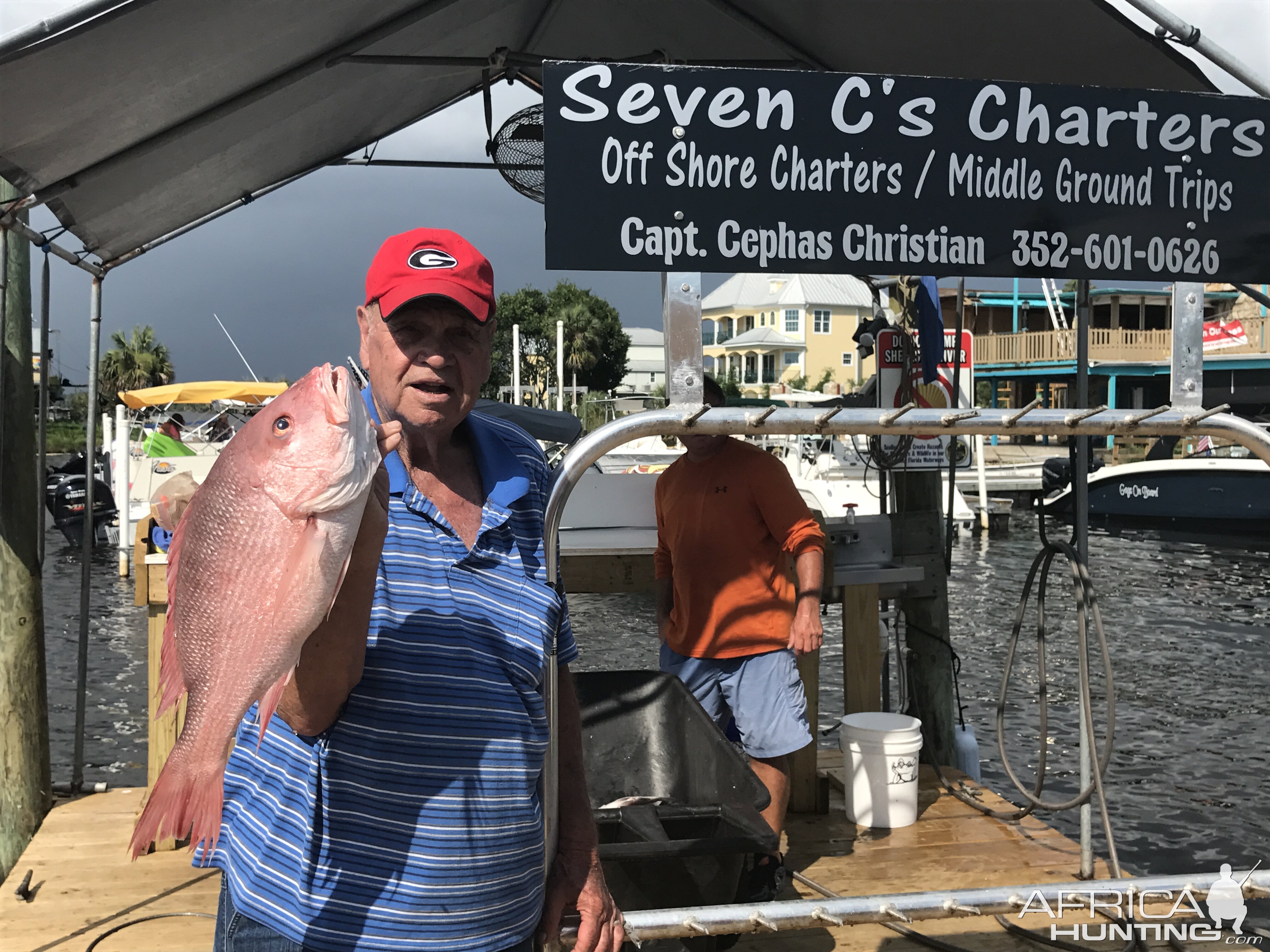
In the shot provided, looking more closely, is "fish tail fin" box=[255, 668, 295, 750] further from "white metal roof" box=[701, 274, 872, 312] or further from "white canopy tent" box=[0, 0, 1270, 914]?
"white metal roof" box=[701, 274, 872, 312]

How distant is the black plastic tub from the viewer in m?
3.12

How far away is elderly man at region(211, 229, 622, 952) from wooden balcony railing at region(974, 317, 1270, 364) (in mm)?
40032

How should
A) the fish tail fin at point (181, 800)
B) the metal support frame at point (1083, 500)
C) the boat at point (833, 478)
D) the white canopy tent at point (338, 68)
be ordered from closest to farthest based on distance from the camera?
the fish tail fin at point (181, 800)
the white canopy tent at point (338, 68)
the metal support frame at point (1083, 500)
the boat at point (833, 478)

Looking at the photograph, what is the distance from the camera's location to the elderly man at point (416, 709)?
1691 millimetres

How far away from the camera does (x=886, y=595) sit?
5715mm

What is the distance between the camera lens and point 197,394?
76.3 feet

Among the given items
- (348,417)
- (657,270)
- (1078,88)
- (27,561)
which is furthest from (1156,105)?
(27,561)

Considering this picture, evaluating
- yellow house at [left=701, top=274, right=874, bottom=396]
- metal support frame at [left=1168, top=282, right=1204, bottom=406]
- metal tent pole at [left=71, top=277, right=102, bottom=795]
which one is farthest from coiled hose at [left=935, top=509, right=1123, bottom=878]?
yellow house at [left=701, top=274, right=874, bottom=396]

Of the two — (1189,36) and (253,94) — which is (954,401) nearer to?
(1189,36)

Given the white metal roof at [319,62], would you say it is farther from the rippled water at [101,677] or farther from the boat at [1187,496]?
the boat at [1187,496]

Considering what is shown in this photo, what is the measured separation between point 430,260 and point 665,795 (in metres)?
2.78

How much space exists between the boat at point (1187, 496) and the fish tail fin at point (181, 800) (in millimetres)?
22589

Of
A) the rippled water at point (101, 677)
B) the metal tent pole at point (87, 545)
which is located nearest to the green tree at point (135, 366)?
the rippled water at point (101, 677)

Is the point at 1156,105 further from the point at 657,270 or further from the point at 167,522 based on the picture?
the point at 167,522
